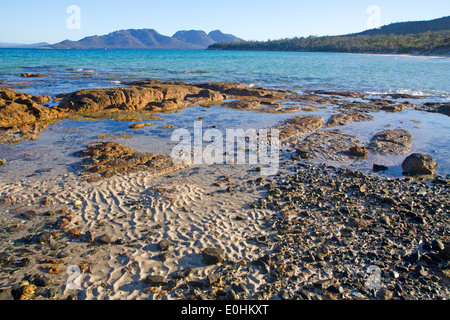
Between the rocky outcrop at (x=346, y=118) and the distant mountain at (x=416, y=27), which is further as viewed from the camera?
the distant mountain at (x=416, y=27)

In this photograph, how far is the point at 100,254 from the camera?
489 centimetres

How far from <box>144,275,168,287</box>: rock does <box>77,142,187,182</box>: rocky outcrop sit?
3.90 metres

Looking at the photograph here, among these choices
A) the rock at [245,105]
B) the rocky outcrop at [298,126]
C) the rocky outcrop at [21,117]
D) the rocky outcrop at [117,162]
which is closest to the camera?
the rocky outcrop at [117,162]

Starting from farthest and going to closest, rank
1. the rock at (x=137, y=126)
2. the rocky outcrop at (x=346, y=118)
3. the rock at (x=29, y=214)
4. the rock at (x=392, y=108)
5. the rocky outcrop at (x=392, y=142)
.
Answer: the rock at (x=392, y=108) → the rocky outcrop at (x=346, y=118) → the rock at (x=137, y=126) → the rocky outcrop at (x=392, y=142) → the rock at (x=29, y=214)

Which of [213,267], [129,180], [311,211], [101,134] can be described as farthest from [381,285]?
[101,134]

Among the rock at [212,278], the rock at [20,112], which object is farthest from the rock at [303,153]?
the rock at [20,112]

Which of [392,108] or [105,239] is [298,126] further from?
[105,239]

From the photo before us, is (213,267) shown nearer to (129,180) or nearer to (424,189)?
(129,180)

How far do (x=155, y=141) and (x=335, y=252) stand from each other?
7757 mm

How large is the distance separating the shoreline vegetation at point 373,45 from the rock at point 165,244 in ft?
269

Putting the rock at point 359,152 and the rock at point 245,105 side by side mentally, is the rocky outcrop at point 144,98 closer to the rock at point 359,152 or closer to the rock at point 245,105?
the rock at point 245,105

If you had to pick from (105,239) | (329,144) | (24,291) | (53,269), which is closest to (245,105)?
(329,144)

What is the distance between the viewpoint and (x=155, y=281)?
4262 mm

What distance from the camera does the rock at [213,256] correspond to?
472 cm
